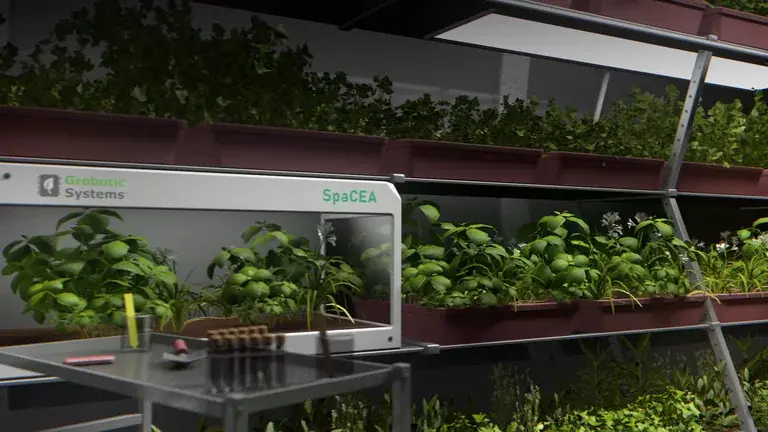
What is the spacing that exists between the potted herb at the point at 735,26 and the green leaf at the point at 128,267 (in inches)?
84.6

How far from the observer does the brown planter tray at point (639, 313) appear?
2.36 m

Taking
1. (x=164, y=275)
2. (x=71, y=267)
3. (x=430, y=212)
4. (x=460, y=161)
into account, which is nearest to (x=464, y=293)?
(x=430, y=212)

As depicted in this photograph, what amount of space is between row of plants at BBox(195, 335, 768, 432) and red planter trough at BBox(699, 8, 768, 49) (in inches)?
48.3

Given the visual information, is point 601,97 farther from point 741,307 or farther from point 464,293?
point 464,293

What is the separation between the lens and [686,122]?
2760mm

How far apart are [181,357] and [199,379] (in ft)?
0.46

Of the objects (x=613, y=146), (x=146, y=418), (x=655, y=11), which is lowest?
(x=146, y=418)

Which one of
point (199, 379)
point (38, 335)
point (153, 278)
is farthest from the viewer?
point (153, 278)

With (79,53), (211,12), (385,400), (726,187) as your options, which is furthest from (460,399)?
(79,53)

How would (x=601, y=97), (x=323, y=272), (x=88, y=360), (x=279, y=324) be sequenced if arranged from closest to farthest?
(x=88, y=360) → (x=279, y=324) → (x=323, y=272) → (x=601, y=97)

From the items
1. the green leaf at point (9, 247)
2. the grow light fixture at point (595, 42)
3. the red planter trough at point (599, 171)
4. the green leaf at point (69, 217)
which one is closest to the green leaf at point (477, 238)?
the red planter trough at point (599, 171)

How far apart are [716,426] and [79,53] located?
2.53m

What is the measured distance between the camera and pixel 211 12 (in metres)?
2.40

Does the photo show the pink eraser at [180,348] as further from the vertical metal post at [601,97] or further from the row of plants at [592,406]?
the vertical metal post at [601,97]
